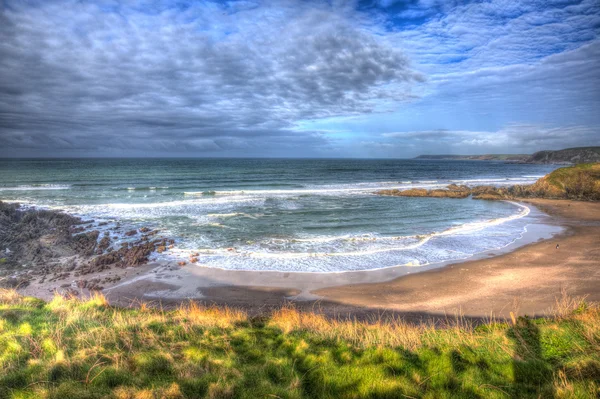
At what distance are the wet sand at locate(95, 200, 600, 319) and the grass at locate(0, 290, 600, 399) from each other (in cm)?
354

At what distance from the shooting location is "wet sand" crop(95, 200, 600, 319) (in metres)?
11.0

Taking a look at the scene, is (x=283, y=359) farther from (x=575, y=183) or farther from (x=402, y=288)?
(x=575, y=183)

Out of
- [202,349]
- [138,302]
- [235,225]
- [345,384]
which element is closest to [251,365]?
[202,349]

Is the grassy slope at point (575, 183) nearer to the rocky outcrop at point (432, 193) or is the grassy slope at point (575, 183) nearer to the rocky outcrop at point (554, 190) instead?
the rocky outcrop at point (554, 190)

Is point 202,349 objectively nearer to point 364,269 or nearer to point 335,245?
point 364,269

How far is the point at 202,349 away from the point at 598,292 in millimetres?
14448

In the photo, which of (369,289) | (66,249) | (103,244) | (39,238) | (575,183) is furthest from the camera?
(575,183)

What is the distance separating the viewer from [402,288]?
12633mm

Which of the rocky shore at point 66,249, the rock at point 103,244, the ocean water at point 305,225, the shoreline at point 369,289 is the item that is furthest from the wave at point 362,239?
the rock at point 103,244

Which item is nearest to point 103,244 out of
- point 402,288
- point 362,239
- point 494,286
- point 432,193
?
point 362,239

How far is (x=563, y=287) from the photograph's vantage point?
12195 millimetres

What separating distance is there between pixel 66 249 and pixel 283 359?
18030 mm

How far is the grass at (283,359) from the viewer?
187 inches

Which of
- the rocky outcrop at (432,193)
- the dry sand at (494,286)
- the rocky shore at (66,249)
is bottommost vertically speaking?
the dry sand at (494,286)
